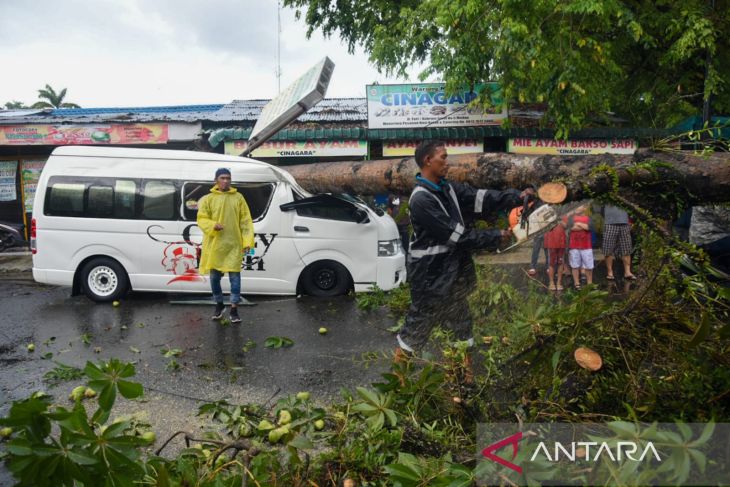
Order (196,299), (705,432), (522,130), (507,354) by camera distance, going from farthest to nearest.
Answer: (522,130), (196,299), (507,354), (705,432)

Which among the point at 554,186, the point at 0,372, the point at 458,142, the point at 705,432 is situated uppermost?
the point at 458,142

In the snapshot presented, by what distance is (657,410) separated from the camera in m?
2.34

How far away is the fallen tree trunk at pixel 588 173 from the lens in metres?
3.47

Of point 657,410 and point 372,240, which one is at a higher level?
point 372,240

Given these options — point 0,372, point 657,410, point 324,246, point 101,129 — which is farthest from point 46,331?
point 101,129

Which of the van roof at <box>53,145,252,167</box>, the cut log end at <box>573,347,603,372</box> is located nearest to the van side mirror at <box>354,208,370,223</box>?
the van roof at <box>53,145,252,167</box>

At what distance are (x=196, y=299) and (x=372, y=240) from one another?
2.87 metres

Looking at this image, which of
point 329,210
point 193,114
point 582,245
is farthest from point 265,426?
point 193,114

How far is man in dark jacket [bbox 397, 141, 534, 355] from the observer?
3.77m

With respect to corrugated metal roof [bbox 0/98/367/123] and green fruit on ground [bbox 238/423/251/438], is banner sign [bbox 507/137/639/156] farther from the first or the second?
green fruit on ground [bbox 238/423/251/438]

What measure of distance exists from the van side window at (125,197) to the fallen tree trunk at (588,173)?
363 cm

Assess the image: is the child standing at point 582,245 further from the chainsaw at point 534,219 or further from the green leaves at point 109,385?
the green leaves at point 109,385

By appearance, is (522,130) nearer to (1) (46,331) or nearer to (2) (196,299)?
(2) (196,299)

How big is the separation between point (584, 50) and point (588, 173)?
6.79 metres
